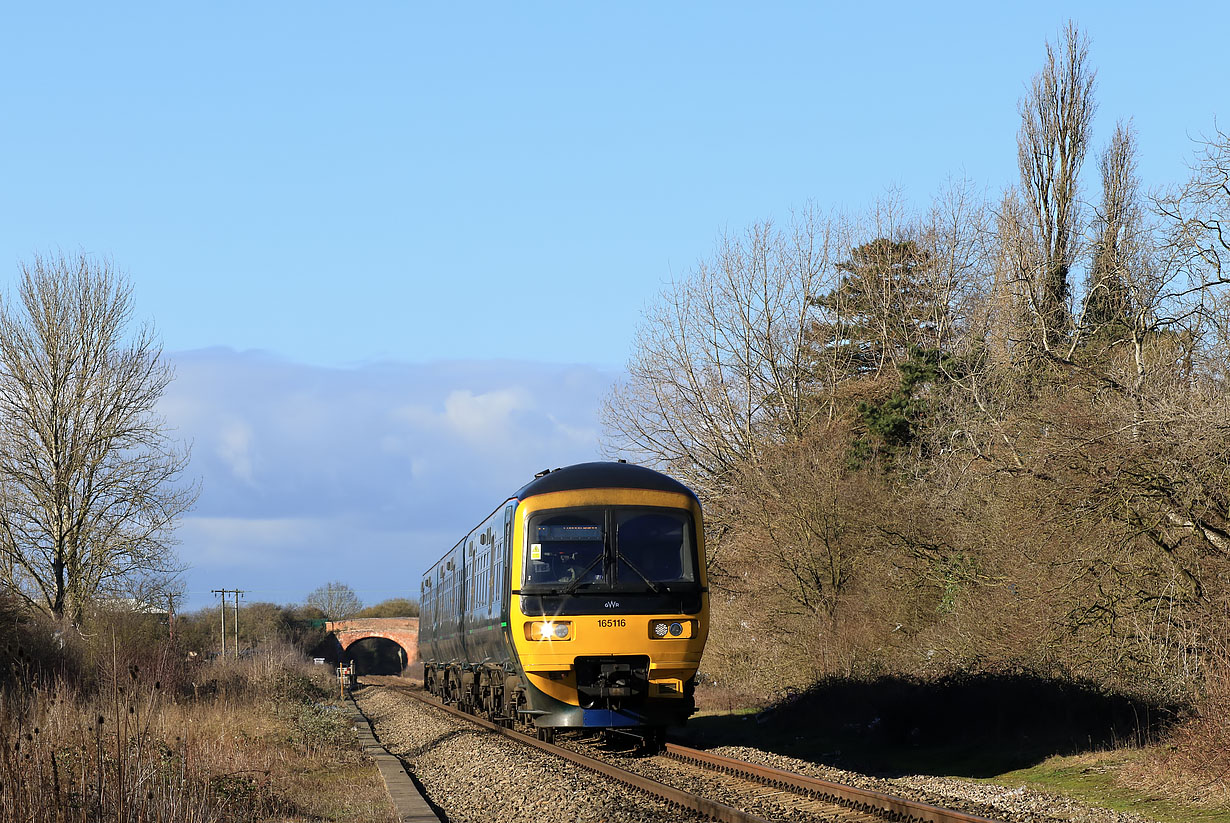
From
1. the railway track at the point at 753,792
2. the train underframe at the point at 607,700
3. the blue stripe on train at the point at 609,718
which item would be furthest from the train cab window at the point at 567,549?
the railway track at the point at 753,792

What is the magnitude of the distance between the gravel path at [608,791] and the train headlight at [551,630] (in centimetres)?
147

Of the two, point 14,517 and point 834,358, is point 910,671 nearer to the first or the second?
point 834,358

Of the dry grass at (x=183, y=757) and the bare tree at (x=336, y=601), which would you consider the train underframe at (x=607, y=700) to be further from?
the bare tree at (x=336, y=601)

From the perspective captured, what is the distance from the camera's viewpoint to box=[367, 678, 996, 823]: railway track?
381 inches

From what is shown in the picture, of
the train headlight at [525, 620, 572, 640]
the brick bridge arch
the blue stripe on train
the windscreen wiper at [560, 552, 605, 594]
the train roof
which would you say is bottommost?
the brick bridge arch

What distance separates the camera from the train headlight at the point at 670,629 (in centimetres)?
1491

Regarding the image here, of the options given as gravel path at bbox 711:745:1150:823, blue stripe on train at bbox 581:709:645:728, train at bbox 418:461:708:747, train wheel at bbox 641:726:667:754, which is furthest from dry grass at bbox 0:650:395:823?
gravel path at bbox 711:745:1150:823

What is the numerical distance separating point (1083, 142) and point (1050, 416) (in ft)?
63.1

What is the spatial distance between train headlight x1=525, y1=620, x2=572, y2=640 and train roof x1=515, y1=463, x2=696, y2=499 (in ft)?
5.56

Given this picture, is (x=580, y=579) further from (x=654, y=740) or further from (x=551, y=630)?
(x=654, y=740)

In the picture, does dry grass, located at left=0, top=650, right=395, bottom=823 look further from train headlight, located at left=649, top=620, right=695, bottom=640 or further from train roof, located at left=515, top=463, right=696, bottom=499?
train roof, located at left=515, top=463, right=696, bottom=499

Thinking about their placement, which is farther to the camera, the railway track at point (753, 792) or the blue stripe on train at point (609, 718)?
the blue stripe on train at point (609, 718)

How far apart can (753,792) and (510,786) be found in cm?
283

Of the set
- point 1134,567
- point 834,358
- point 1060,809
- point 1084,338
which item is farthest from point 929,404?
point 1060,809
